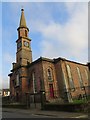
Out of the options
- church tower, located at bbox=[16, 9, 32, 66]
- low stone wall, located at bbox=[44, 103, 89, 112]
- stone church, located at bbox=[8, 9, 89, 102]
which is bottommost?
low stone wall, located at bbox=[44, 103, 89, 112]

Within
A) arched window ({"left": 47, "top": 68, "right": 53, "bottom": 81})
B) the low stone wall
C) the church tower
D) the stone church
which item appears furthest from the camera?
the church tower

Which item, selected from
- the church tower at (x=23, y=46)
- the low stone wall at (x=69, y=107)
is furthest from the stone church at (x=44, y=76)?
the low stone wall at (x=69, y=107)

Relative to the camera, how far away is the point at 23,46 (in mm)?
43250

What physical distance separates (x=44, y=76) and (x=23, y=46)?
12272 mm

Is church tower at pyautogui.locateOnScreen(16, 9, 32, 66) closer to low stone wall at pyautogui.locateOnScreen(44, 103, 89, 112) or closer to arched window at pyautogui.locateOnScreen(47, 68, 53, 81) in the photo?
arched window at pyautogui.locateOnScreen(47, 68, 53, 81)

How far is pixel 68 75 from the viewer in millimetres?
36750

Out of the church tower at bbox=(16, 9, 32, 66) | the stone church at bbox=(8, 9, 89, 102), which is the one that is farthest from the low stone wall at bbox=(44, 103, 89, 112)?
the church tower at bbox=(16, 9, 32, 66)

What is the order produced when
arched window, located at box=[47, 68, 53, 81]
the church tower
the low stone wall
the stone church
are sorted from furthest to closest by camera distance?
the church tower < arched window, located at box=[47, 68, 53, 81] < the stone church < the low stone wall

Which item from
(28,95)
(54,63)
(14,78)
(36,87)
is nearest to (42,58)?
(54,63)

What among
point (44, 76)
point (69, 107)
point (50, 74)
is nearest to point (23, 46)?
point (50, 74)

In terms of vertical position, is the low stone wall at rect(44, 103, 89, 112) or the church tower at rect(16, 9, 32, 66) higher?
the church tower at rect(16, 9, 32, 66)

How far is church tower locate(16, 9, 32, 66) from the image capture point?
1654 inches

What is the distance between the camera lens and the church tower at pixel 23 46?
42000 mm

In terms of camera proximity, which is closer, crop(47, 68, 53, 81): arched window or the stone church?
the stone church
